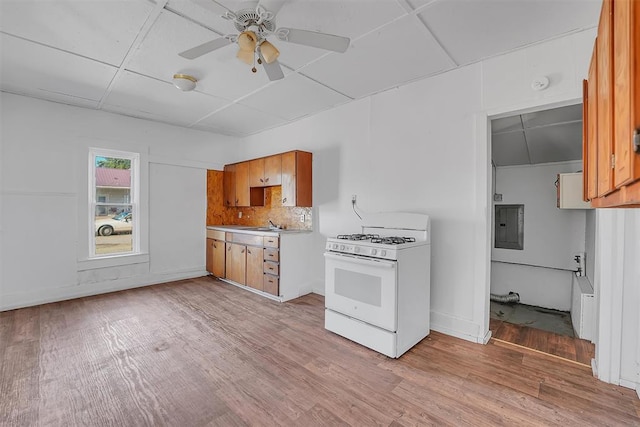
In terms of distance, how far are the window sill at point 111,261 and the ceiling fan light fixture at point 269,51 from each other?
12.9 ft

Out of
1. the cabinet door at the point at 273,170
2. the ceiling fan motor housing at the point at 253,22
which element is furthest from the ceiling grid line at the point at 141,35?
the cabinet door at the point at 273,170

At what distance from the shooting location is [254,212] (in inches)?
212

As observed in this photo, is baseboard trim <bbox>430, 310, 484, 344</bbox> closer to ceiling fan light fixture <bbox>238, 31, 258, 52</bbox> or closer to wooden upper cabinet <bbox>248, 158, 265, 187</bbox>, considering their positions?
ceiling fan light fixture <bbox>238, 31, 258, 52</bbox>

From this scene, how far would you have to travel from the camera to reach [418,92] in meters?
3.06

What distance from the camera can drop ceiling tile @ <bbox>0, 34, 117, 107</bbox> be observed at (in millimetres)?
2535

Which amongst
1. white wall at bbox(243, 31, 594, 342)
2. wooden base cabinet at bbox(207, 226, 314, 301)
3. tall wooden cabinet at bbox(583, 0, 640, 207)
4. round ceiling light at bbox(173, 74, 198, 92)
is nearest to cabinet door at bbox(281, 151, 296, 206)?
wooden base cabinet at bbox(207, 226, 314, 301)

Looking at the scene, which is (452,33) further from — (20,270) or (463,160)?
(20,270)

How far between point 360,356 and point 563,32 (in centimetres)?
310

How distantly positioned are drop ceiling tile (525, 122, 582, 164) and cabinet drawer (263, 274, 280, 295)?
3.90 metres

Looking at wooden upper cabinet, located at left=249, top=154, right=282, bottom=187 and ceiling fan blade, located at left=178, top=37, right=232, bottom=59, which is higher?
ceiling fan blade, located at left=178, top=37, right=232, bottom=59

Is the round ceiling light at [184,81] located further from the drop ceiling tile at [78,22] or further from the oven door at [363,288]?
the oven door at [363,288]

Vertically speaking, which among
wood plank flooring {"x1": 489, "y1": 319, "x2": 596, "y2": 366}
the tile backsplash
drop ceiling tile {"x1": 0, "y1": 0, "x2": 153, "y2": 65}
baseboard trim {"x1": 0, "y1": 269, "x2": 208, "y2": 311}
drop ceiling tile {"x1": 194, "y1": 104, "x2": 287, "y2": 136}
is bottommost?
wood plank flooring {"x1": 489, "y1": 319, "x2": 596, "y2": 366}

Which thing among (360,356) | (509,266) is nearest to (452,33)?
(360,356)

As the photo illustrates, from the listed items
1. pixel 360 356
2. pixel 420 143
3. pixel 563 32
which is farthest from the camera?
pixel 420 143
